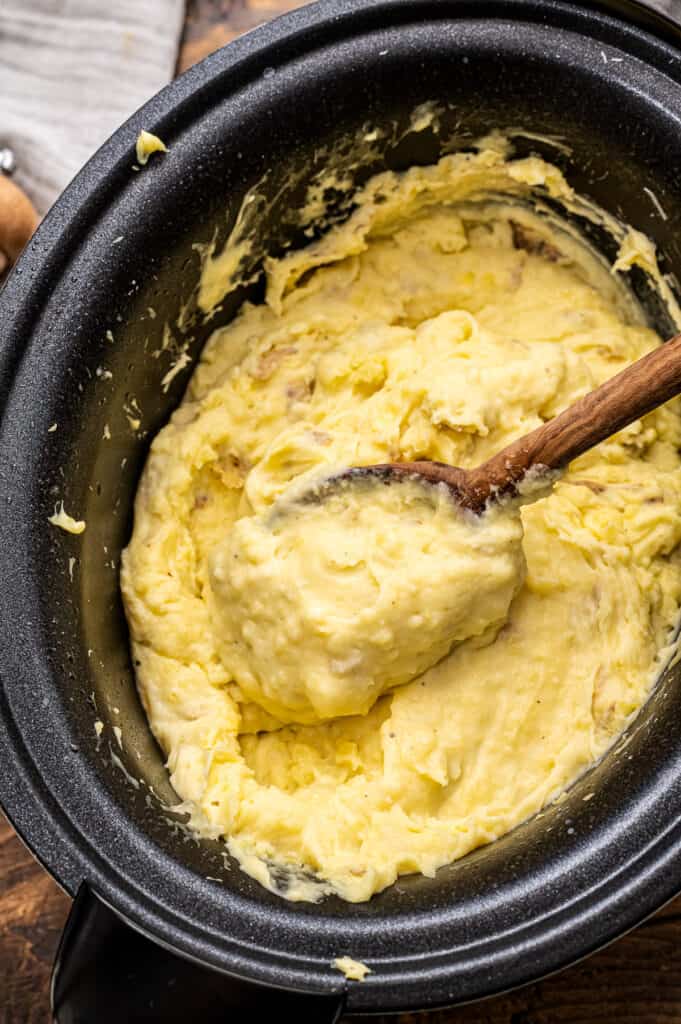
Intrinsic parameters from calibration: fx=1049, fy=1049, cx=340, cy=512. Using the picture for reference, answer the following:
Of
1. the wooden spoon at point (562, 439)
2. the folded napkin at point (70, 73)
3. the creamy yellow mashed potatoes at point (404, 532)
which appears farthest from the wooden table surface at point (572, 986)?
the folded napkin at point (70, 73)

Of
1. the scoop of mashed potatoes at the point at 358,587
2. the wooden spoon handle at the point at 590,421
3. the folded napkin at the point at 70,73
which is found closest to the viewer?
the wooden spoon handle at the point at 590,421

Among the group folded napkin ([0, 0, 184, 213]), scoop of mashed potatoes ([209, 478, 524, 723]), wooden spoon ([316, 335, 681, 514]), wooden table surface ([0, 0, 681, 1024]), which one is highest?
folded napkin ([0, 0, 184, 213])

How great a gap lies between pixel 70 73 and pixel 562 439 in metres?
1.19

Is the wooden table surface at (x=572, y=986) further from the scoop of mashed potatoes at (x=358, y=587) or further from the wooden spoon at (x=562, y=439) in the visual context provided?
the wooden spoon at (x=562, y=439)

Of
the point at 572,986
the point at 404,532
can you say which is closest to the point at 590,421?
the point at 404,532

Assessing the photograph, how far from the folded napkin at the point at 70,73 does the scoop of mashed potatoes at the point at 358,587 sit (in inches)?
33.7

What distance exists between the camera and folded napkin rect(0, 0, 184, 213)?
184 cm

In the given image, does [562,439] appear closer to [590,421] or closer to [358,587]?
[590,421]

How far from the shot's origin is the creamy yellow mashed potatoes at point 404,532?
1.35 m

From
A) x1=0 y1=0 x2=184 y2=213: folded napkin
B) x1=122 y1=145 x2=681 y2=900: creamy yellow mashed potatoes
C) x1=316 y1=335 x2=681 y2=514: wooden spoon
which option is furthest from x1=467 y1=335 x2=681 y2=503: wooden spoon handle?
x1=0 y1=0 x2=184 y2=213: folded napkin

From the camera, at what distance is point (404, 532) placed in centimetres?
138

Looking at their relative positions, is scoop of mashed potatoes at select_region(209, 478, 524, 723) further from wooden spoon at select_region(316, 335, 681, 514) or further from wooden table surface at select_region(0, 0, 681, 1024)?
wooden table surface at select_region(0, 0, 681, 1024)

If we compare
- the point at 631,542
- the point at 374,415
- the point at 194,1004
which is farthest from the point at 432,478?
Result: the point at 194,1004

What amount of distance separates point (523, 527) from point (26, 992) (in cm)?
101
